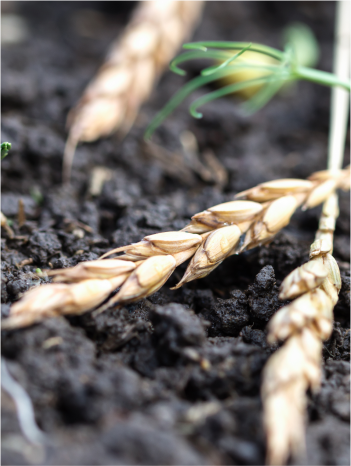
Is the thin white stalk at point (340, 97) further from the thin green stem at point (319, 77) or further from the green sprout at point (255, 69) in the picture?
the thin green stem at point (319, 77)

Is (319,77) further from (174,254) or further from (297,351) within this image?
(297,351)

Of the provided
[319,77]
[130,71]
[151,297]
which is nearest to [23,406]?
[151,297]

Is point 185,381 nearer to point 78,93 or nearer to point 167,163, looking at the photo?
point 167,163

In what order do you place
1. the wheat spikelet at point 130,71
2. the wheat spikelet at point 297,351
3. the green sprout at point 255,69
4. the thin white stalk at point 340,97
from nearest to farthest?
the wheat spikelet at point 297,351 < the green sprout at point 255,69 < the thin white stalk at point 340,97 < the wheat spikelet at point 130,71

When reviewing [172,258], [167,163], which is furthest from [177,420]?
[167,163]

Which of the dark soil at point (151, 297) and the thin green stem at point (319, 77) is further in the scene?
the thin green stem at point (319, 77)

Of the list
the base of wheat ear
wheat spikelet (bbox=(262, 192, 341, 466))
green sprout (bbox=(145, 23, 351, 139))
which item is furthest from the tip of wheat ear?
green sprout (bbox=(145, 23, 351, 139))

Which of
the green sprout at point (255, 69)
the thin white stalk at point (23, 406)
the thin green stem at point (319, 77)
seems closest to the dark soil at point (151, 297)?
the thin white stalk at point (23, 406)
